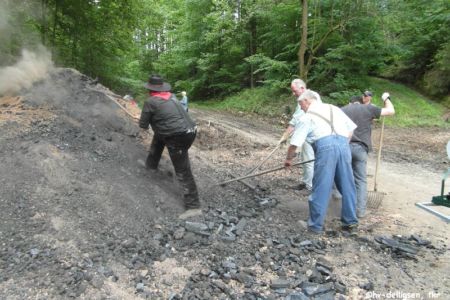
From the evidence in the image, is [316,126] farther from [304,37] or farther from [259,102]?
[259,102]

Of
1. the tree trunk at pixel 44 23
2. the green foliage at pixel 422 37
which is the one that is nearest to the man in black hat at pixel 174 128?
the tree trunk at pixel 44 23

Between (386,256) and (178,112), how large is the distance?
2.95 metres

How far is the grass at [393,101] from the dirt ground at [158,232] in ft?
24.3

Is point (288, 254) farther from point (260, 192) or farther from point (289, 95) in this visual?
point (289, 95)

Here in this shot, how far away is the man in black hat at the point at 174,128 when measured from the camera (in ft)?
15.6

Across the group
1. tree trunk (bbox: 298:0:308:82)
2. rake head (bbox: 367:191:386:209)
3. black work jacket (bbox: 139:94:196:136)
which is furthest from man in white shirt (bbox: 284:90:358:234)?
tree trunk (bbox: 298:0:308:82)

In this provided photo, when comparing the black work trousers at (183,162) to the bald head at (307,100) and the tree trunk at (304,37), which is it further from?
the tree trunk at (304,37)

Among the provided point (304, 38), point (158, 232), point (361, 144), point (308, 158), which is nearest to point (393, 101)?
point (304, 38)

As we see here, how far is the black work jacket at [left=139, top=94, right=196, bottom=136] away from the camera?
4.74 metres

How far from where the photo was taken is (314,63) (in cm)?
1641

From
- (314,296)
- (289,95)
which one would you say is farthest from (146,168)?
(289,95)

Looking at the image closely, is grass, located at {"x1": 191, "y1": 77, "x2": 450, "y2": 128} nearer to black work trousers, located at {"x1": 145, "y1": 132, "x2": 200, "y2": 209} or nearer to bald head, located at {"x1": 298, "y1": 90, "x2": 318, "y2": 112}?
bald head, located at {"x1": 298, "y1": 90, "x2": 318, "y2": 112}

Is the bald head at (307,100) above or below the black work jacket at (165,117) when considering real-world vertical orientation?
above

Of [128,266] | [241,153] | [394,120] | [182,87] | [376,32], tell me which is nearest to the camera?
[128,266]
